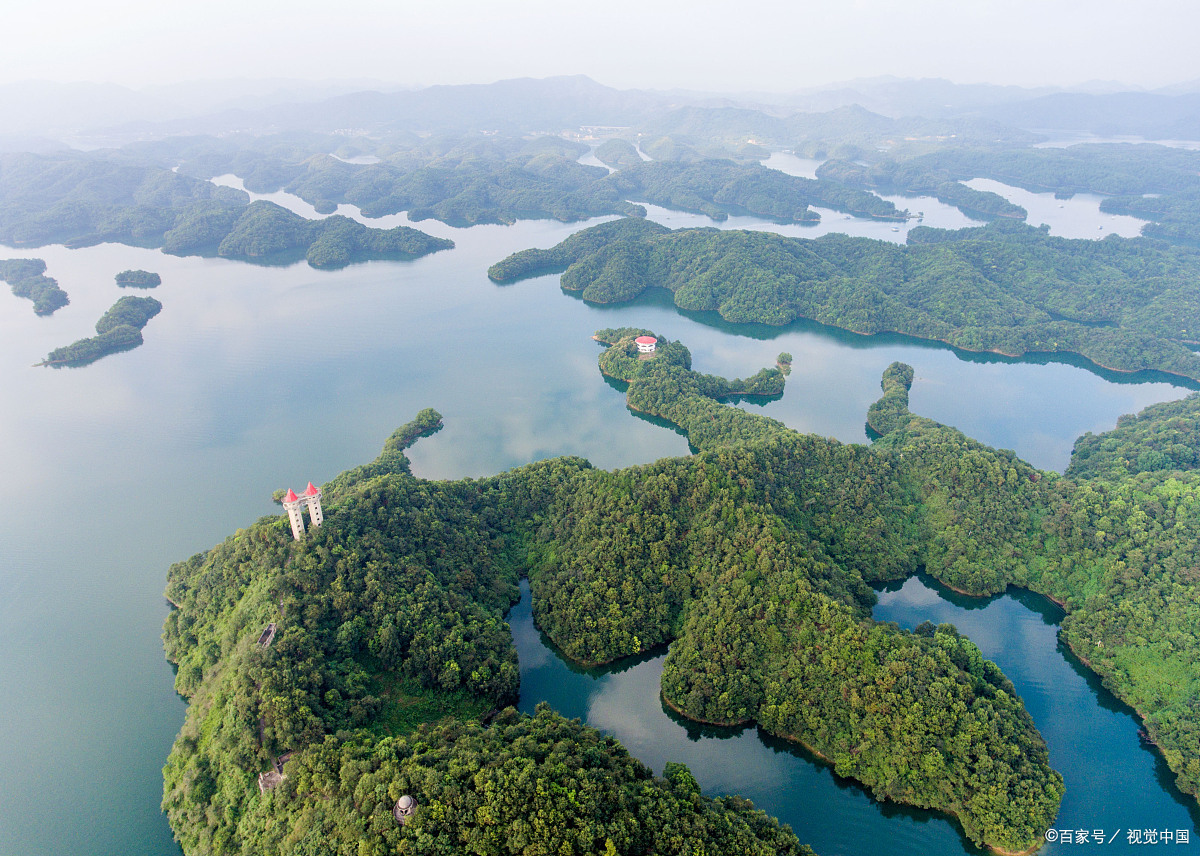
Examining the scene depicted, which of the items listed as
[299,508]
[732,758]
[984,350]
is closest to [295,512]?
[299,508]

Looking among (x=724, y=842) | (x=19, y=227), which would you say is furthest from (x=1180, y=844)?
(x=19, y=227)

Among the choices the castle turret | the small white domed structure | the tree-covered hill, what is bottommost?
the tree-covered hill

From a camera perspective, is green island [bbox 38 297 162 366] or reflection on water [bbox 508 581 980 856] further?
green island [bbox 38 297 162 366]

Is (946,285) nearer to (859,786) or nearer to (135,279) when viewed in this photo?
(859,786)

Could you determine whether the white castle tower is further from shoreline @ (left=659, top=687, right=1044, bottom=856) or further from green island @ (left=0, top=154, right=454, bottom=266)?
green island @ (left=0, top=154, right=454, bottom=266)

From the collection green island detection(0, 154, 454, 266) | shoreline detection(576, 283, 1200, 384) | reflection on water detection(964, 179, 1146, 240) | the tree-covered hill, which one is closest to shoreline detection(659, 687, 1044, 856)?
the tree-covered hill

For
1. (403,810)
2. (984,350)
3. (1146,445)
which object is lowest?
(984,350)

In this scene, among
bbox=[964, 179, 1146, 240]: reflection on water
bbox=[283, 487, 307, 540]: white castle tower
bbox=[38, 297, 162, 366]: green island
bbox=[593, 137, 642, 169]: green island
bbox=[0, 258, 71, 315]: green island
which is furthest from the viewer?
bbox=[593, 137, 642, 169]: green island
